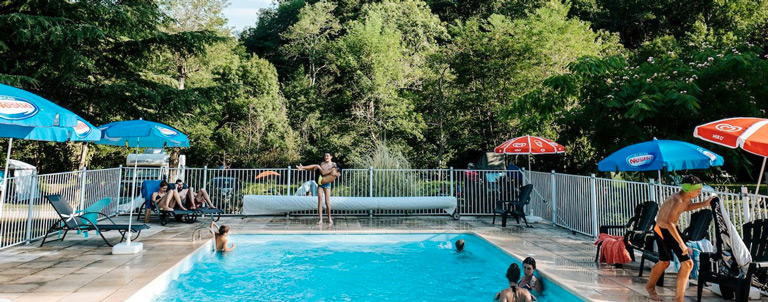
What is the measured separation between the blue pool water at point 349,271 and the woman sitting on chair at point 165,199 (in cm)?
196

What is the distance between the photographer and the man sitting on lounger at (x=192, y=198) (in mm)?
10766

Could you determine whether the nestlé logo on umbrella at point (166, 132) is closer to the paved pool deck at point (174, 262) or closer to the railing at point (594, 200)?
the paved pool deck at point (174, 262)

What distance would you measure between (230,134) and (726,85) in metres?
23.2

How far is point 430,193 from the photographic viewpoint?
13.4m

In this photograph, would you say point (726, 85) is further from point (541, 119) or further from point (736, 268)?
point (736, 268)

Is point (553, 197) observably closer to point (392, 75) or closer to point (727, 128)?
point (727, 128)

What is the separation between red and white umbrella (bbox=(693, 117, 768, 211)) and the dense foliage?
4.76m

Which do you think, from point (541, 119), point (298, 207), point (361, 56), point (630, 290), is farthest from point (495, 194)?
point (361, 56)

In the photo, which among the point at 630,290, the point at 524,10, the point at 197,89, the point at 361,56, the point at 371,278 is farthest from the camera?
the point at 524,10

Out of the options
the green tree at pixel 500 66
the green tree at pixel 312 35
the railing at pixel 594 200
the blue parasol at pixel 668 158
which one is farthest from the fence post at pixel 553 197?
the green tree at pixel 312 35

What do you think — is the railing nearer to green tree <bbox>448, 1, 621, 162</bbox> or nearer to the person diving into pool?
the person diving into pool

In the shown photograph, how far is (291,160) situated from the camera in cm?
2631

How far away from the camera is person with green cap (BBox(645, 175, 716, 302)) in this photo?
4.52 meters

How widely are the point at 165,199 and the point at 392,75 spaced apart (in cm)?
1760
